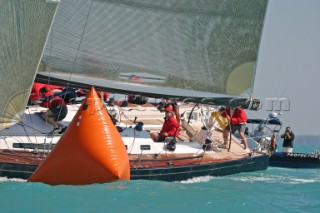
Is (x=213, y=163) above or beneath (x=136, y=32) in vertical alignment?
beneath

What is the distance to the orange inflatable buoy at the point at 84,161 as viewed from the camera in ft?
46.5

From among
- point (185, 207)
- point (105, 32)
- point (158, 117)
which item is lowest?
point (185, 207)

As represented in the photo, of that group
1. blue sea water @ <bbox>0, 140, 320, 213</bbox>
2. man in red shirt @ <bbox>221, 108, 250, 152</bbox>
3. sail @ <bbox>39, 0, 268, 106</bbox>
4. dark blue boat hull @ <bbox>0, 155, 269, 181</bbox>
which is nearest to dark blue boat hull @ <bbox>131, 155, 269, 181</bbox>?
dark blue boat hull @ <bbox>0, 155, 269, 181</bbox>

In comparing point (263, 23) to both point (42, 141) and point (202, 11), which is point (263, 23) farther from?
point (42, 141)

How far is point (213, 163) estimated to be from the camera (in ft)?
55.6

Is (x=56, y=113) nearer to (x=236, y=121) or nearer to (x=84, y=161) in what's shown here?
(x=84, y=161)

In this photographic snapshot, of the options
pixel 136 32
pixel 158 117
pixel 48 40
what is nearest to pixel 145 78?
A: pixel 136 32

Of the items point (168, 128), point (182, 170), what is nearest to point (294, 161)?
point (168, 128)

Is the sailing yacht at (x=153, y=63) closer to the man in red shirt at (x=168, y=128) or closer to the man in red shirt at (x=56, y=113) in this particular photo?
the man in red shirt at (x=56, y=113)

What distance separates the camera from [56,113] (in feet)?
54.7

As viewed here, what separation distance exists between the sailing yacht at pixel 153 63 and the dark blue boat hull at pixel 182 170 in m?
0.02

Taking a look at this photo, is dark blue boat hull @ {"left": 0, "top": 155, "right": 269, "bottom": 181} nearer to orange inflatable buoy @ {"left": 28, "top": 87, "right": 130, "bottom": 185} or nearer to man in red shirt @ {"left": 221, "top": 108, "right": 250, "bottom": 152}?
orange inflatable buoy @ {"left": 28, "top": 87, "right": 130, "bottom": 185}

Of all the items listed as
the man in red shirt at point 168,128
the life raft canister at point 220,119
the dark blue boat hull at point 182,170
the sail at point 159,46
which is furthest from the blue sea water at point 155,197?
the life raft canister at point 220,119

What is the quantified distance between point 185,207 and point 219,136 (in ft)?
24.6
